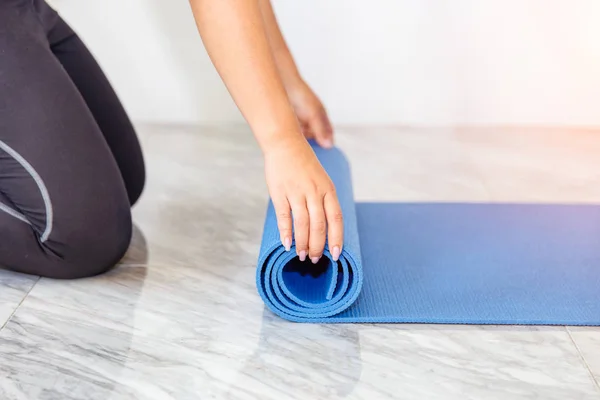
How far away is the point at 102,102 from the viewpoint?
1.50 m

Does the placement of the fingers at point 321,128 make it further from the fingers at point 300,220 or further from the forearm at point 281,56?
the fingers at point 300,220

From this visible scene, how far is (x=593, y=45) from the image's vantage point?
7.01ft

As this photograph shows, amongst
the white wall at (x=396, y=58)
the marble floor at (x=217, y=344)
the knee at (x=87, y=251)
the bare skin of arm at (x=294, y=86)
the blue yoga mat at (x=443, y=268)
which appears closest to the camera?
the marble floor at (x=217, y=344)

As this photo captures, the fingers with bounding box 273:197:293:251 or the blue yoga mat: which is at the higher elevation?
the fingers with bounding box 273:197:293:251

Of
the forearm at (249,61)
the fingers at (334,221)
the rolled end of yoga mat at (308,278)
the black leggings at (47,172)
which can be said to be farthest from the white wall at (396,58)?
the fingers at (334,221)

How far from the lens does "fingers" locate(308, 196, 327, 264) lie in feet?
3.32

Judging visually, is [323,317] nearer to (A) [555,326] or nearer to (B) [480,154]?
(A) [555,326]

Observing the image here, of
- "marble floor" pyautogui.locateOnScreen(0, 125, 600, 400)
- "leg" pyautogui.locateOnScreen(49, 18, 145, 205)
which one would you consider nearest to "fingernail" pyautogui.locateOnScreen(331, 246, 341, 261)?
"marble floor" pyautogui.locateOnScreen(0, 125, 600, 400)

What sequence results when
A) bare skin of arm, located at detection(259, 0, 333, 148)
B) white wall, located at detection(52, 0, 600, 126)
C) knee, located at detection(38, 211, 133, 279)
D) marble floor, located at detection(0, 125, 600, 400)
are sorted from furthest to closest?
white wall, located at detection(52, 0, 600, 126) < bare skin of arm, located at detection(259, 0, 333, 148) < knee, located at detection(38, 211, 133, 279) < marble floor, located at detection(0, 125, 600, 400)

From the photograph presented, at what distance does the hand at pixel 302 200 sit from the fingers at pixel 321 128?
1.23 feet

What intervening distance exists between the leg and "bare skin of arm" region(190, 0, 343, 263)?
522mm

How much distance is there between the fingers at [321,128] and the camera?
1.42 meters

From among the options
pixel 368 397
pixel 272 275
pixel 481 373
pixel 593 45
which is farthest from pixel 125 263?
pixel 593 45

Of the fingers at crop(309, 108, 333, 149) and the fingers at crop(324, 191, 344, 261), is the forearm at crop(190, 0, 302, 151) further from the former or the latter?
the fingers at crop(309, 108, 333, 149)
